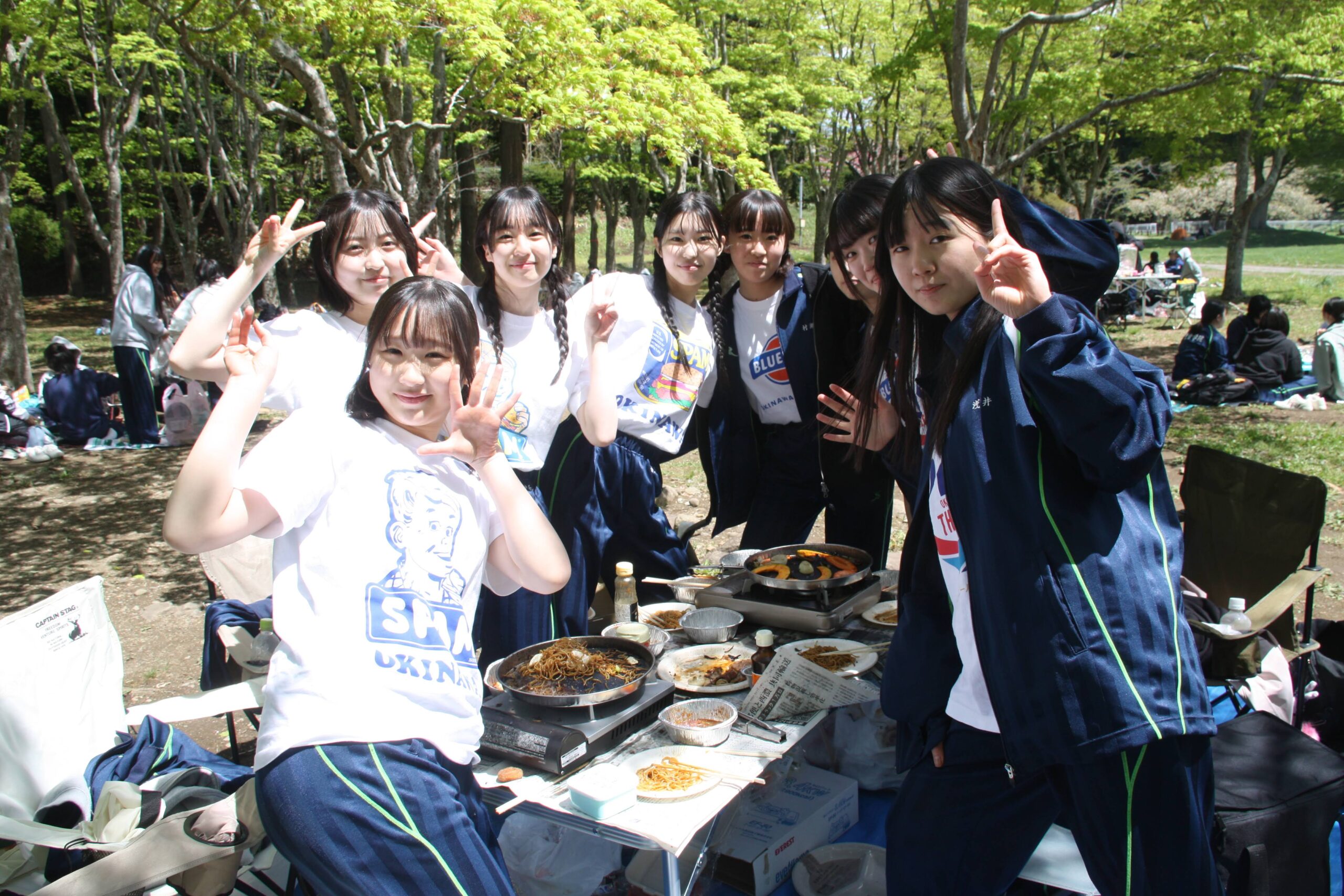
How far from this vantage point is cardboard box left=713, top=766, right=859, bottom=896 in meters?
2.73

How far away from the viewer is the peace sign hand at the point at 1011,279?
5.57ft

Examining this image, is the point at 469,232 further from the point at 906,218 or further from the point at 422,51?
the point at 906,218

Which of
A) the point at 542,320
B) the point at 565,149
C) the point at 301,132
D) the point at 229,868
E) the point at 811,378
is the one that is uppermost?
the point at 301,132

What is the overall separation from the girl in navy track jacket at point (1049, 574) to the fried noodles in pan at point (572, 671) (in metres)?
0.93

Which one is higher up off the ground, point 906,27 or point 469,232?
point 906,27

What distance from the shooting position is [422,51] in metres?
9.42

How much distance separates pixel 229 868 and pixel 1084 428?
2.30m

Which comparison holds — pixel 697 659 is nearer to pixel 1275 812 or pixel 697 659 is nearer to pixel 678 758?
pixel 678 758

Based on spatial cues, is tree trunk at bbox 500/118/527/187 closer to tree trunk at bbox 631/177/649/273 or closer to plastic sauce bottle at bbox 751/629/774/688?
plastic sauce bottle at bbox 751/629/774/688

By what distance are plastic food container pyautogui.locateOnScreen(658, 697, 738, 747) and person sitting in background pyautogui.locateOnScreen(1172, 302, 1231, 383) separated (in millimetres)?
10023

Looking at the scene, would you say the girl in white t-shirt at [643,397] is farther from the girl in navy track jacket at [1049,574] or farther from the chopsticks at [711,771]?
the girl in navy track jacket at [1049,574]

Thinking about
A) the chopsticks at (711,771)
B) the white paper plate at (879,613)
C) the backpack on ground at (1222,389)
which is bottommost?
the backpack on ground at (1222,389)

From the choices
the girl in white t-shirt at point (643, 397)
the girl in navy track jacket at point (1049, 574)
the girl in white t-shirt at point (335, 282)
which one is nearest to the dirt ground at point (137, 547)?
the girl in white t-shirt at point (643, 397)

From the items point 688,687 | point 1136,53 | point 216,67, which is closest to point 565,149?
point 216,67
